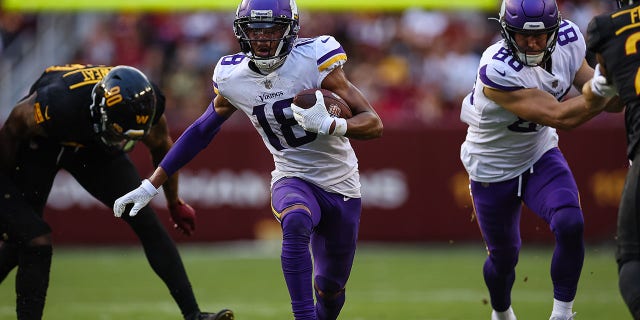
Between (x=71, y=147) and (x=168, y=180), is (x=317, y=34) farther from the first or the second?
(x=71, y=147)

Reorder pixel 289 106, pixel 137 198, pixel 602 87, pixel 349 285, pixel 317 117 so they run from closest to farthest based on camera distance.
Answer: pixel 602 87 < pixel 317 117 < pixel 289 106 < pixel 137 198 < pixel 349 285

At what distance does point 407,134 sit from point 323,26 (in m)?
2.71

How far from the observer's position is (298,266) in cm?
496

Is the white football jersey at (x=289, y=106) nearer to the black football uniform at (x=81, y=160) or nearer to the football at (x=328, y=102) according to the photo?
the football at (x=328, y=102)

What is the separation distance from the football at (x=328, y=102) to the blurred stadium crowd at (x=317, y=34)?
6.45 m

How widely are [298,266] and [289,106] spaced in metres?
0.90

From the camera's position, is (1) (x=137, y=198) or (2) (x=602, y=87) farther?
(1) (x=137, y=198)

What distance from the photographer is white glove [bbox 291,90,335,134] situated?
4934 mm

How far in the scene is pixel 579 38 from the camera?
5570mm

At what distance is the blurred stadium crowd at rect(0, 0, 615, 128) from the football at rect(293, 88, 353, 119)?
6449 mm

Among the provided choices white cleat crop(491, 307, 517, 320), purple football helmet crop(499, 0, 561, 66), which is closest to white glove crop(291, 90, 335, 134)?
purple football helmet crop(499, 0, 561, 66)

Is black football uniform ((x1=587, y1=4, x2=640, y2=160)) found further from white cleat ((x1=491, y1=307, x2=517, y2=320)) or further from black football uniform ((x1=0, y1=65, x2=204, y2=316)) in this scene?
black football uniform ((x1=0, y1=65, x2=204, y2=316))

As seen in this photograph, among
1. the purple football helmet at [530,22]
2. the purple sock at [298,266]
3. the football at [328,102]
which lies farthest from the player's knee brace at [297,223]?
the purple football helmet at [530,22]

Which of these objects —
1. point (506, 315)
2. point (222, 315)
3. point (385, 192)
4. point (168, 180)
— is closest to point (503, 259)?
point (506, 315)
